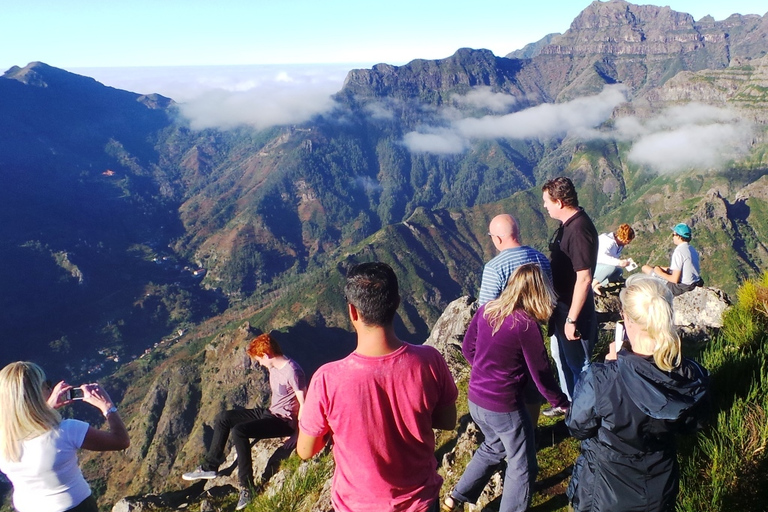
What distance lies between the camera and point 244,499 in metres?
8.29

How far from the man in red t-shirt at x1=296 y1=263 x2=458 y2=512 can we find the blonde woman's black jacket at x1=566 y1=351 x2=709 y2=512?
143 centimetres

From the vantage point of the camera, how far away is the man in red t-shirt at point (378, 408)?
3.89 m

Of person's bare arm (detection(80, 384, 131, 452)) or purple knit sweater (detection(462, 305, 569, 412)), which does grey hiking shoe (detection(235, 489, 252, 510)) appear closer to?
person's bare arm (detection(80, 384, 131, 452))

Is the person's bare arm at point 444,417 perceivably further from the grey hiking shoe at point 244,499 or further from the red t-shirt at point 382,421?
the grey hiking shoe at point 244,499

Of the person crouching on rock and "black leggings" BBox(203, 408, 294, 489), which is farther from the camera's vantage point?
"black leggings" BBox(203, 408, 294, 489)

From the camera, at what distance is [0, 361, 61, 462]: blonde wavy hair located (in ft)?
16.0

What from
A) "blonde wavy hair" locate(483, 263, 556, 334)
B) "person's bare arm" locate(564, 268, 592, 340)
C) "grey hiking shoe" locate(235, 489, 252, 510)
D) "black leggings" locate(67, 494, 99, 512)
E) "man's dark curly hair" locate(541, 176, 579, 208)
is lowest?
"grey hiking shoe" locate(235, 489, 252, 510)

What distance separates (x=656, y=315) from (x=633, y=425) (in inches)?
40.8

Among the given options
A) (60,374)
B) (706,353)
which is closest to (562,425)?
(706,353)

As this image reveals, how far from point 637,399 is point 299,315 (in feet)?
590

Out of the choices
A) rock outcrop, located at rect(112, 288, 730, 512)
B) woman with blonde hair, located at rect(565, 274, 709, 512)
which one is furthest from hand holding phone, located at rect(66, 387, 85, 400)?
woman with blonde hair, located at rect(565, 274, 709, 512)

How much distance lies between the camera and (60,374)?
175875mm

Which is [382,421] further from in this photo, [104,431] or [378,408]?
[104,431]

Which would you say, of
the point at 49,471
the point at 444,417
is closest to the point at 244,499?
the point at 49,471
